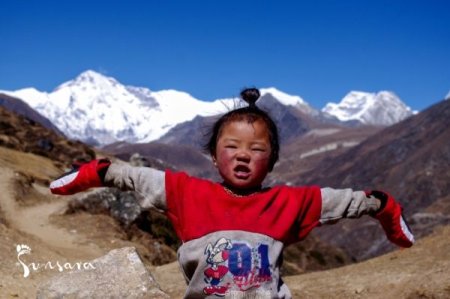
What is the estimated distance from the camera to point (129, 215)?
2214 cm

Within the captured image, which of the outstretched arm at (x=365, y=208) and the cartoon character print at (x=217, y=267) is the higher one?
the outstretched arm at (x=365, y=208)

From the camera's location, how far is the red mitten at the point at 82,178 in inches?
144

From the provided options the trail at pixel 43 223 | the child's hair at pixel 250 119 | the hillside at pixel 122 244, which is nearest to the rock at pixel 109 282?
the hillside at pixel 122 244

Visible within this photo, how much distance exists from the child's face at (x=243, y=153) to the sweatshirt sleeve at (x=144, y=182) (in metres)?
0.41

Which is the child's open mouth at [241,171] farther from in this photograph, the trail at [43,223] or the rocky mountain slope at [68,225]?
the trail at [43,223]

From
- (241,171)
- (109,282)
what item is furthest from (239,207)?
(109,282)

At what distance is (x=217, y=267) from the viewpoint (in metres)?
3.49

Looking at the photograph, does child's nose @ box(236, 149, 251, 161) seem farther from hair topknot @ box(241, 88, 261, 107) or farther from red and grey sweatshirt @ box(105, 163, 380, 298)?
hair topknot @ box(241, 88, 261, 107)

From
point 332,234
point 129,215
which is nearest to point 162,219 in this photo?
point 129,215

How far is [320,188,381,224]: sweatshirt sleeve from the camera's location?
3754 mm

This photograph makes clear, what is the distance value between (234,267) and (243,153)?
73cm

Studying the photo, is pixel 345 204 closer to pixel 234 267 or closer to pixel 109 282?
pixel 234 267

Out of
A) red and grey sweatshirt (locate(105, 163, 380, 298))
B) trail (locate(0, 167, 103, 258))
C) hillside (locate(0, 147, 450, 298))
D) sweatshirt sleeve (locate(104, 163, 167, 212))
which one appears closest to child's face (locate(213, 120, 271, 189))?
red and grey sweatshirt (locate(105, 163, 380, 298))

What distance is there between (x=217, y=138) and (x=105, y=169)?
2.55 ft
